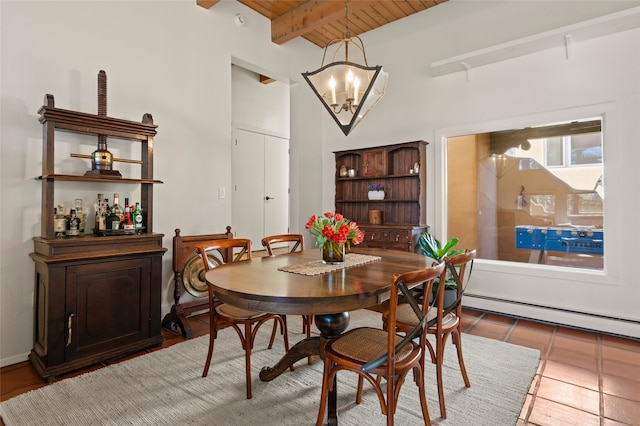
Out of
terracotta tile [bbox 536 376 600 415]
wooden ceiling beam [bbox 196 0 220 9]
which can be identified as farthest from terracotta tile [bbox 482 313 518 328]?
wooden ceiling beam [bbox 196 0 220 9]

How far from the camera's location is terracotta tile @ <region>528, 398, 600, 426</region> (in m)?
1.75

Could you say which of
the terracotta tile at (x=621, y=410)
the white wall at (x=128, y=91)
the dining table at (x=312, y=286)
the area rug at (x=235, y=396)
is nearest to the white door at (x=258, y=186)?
the white wall at (x=128, y=91)

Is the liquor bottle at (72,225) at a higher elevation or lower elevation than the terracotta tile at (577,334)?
higher

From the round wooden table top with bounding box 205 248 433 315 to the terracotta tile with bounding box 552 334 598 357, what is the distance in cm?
162

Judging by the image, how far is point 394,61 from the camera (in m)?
4.36

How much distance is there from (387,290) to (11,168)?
9.02 feet

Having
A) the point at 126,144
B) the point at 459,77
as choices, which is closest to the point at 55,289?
the point at 126,144

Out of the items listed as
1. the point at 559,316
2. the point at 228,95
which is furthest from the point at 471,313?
the point at 228,95

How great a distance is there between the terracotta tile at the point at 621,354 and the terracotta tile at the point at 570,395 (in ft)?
2.30

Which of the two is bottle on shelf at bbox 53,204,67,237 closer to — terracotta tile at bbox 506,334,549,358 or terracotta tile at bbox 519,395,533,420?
terracotta tile at bbox 519,395,533,420

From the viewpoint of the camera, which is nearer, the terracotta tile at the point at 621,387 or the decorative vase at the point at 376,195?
the terracotta tile at the point at 621,387

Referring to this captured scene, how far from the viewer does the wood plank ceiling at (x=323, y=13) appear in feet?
12.3

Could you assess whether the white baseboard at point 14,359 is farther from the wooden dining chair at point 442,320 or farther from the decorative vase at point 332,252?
the wooden dining chair at point 442,320

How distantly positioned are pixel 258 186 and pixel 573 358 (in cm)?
497
